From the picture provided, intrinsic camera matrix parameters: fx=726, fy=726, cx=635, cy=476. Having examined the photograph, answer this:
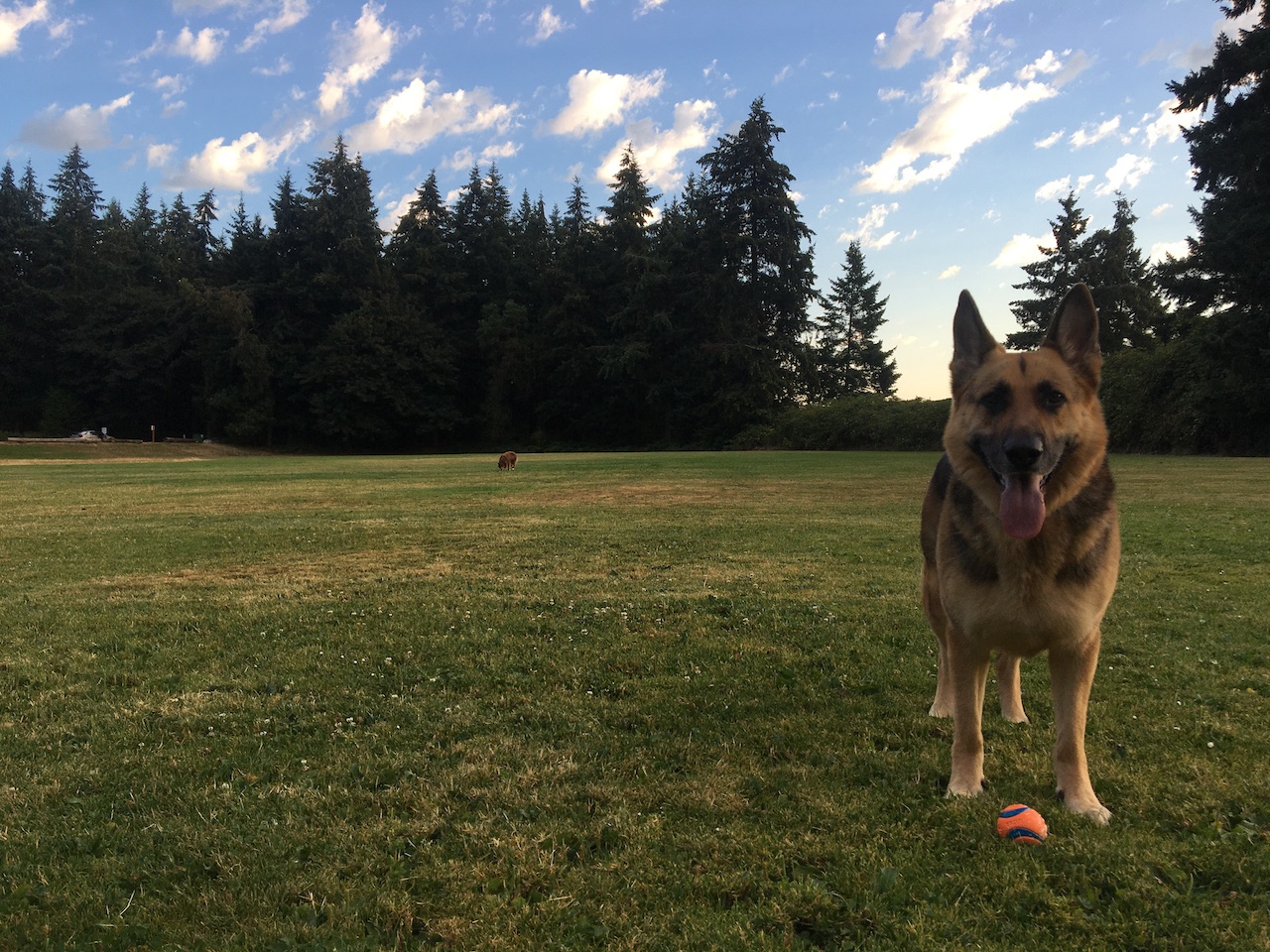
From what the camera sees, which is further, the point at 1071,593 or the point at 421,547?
the point at 421,547

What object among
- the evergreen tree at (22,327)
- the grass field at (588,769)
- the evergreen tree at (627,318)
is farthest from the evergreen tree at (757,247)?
the evergreen tree at (22,327)

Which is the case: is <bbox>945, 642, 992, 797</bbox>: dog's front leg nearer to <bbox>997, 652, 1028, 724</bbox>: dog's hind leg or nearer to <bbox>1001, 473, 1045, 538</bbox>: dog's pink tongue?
<bbox>1001, 473, 1045, 538</bbox>: dog's pink tongue

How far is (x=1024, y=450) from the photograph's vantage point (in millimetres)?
3295

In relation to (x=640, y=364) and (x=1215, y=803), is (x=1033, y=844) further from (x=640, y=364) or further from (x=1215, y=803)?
(x=640, y=364)

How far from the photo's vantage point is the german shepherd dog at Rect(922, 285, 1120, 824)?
11.0ft

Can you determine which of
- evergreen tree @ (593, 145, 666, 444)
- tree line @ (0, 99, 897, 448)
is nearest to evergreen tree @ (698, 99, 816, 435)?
tree line @ (0, 99, 897, 448)

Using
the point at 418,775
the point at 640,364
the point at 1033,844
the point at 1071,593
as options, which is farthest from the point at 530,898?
the point at 640,364

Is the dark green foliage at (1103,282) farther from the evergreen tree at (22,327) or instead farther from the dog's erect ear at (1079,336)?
the evergreen tree at (22,327)

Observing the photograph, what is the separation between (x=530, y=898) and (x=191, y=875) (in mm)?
1339

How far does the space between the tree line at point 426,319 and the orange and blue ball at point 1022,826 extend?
55041mm

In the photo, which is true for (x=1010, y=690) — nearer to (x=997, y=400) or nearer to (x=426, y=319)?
(x=997, y=400)

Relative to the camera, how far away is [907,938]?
240 centimetres

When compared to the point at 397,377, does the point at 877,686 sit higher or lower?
lower

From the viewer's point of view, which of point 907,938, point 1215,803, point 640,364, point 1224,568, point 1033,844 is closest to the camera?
point 907,938
